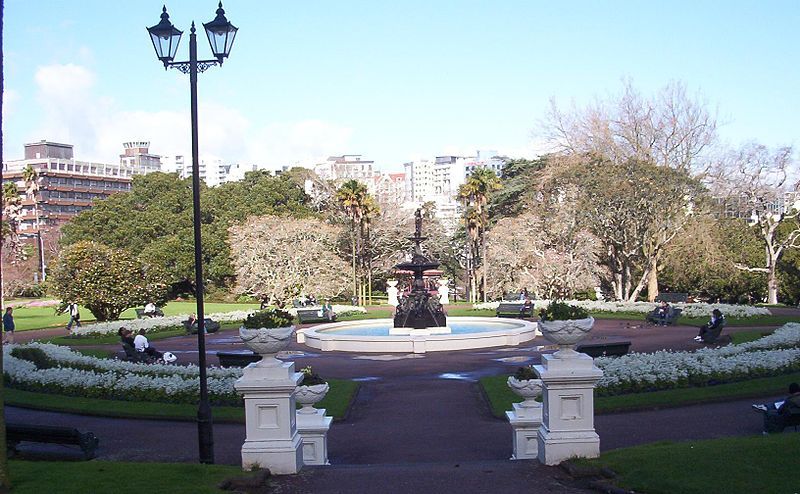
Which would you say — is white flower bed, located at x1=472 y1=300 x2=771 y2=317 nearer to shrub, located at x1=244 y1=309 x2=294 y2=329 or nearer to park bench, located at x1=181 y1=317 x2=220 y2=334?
park bench, located at x1=181 y1=317 x2=220 y2=334

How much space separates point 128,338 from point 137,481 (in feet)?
55.0

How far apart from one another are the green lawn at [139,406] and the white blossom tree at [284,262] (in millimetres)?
36179

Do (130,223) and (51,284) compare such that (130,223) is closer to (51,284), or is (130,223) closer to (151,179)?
→ (151,179)

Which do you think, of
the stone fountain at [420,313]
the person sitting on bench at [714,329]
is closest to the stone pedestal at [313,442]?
the person sitting on bench at [714,329]

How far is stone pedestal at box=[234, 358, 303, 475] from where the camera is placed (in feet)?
33.8

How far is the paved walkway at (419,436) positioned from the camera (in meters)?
9.65

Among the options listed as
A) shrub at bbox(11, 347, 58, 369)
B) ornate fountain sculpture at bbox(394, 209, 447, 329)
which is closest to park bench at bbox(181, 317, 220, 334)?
ornate fountain sculpture at bbox(394, 209, 447, 329)

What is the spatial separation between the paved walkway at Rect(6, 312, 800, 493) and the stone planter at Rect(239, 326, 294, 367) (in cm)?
150

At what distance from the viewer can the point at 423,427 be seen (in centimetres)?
1575

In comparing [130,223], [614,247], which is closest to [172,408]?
[614,247]

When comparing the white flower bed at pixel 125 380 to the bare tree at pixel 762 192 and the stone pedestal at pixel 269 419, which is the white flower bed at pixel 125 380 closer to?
the stone pedestal at pixel 269 419

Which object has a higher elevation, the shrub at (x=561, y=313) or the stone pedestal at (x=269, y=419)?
the shrub at (x=561, y=313)

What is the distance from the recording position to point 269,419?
1041 cm

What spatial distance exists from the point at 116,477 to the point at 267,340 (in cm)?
237
